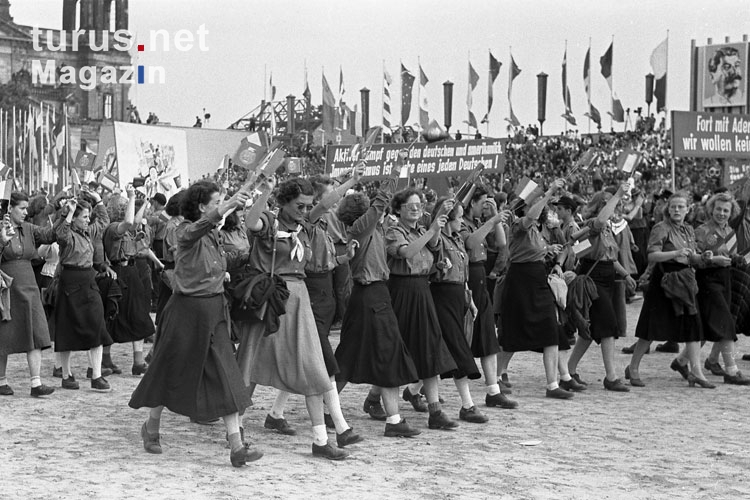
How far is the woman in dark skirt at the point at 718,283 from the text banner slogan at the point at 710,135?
5.58m

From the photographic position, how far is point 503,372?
35.4 feet

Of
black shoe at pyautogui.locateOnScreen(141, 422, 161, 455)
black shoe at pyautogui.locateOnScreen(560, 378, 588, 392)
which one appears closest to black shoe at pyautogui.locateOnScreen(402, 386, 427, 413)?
black shoe at pyautogui.locateOnScreen(560, 378, 588, 392)

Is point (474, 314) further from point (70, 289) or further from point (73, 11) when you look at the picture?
point (73, 11)

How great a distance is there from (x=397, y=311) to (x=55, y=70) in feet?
305

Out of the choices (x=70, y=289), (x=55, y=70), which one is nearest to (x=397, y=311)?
(x=70, y=289)

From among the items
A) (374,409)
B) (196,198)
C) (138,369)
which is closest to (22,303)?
(138,369)

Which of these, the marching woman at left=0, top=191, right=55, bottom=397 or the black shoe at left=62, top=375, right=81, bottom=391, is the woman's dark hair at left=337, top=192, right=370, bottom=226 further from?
the black shoe at left=62, top=375, right=81, bottom=391

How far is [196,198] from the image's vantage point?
7445 mm

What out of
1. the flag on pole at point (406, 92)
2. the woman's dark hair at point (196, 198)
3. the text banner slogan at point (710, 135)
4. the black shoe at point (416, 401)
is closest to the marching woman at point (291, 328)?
the woman's dark hair at point (196, 198)

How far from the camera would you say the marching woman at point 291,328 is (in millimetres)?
7656

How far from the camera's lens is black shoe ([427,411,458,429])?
8.67m

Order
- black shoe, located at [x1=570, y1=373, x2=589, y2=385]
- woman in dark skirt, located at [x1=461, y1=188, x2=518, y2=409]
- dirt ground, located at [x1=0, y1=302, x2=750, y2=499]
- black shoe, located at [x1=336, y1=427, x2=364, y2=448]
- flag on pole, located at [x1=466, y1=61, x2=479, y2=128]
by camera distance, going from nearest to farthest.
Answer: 1. dirt ground, located at [x1=0, y1=302, x2=750, y2=499]
2. black shoe, located at [x1=336, y1=427, x2=364, y2=448]
3. woman in dark skirt, located at [x1=461, y1=188, x2=518, y2=409]
4. black shoe, located at [x1=570, y1=373, x2=589, y2=385]
5. flag on pole, located at [x1=466, y1=61, x2=479, y2=128]

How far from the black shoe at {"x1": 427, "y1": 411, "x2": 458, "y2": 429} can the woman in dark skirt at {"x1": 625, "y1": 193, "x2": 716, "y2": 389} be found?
9.53 ft

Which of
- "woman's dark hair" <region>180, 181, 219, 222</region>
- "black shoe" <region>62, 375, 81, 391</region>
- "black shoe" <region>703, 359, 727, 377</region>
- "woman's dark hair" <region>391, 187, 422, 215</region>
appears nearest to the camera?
"woman's dark hair" <region>180, 181, 219, 222</region>
